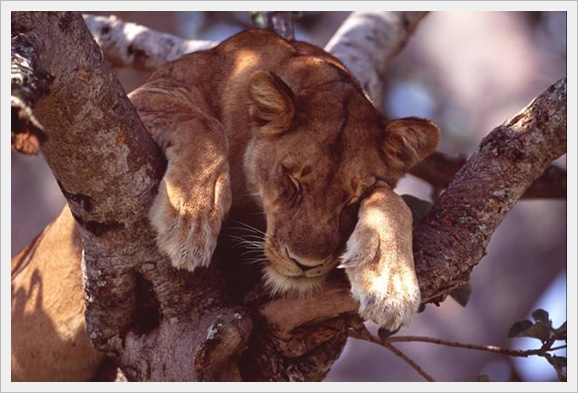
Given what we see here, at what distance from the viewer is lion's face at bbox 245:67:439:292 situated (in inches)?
123

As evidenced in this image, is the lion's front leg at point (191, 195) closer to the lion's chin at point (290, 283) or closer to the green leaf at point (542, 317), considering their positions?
the lion's chin at point (290, 283)

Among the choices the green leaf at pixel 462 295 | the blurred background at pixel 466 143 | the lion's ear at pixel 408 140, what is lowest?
the blurred background at pixel 466 143

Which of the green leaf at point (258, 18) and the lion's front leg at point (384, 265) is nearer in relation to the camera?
the lion's front leg at point (384, 265)

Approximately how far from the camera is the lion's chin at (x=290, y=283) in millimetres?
3094

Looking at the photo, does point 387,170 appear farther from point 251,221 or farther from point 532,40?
point 532,40

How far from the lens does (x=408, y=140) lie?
3.42 metres

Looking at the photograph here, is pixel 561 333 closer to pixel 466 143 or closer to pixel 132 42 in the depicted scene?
pixel 132 42

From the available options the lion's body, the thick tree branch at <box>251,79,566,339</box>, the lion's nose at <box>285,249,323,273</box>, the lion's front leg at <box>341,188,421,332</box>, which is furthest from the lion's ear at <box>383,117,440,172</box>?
the lion's body

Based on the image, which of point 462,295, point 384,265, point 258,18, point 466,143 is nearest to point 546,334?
point 462,295

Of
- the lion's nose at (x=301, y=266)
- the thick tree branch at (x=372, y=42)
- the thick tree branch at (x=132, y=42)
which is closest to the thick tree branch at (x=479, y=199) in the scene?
the lion's nose at (x=301, y=266)

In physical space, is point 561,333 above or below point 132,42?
above

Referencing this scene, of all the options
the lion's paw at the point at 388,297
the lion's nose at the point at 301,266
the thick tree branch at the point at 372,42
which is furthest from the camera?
the thick tree branch at the point at 372,42

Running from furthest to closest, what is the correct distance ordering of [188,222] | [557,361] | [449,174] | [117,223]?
[449,174]
[557,361]
[117,223]
[188,222]

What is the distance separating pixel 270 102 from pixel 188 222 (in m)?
0.67
